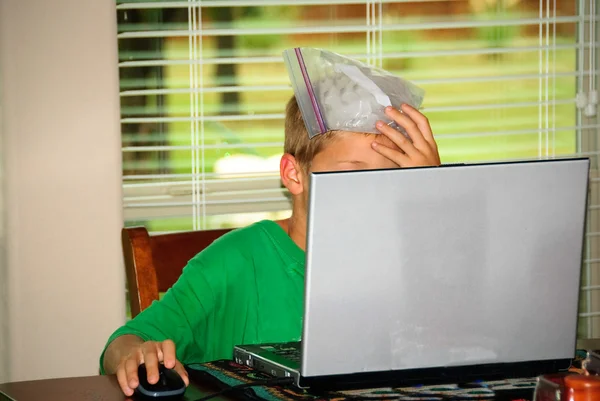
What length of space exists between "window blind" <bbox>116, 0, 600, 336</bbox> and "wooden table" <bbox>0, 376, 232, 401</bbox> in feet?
3.93

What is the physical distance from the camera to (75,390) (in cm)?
116

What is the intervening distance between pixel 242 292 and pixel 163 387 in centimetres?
47

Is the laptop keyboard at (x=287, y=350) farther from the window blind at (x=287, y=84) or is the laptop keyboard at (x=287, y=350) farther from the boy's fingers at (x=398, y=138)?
the window blind at (x=287, y=84)

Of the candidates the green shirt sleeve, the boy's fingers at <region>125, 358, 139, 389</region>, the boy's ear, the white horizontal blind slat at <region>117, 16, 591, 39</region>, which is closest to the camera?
the boy's fingers at <region>125, 358, 139, 389</region>

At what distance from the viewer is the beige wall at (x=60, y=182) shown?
2264 millimetres

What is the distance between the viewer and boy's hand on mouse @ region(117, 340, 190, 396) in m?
1.11

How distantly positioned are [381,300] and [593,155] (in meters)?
1.77

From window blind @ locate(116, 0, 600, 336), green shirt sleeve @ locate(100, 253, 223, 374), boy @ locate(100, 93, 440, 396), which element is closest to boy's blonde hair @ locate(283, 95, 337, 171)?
boy @ locate(100, 93, 440, 396)

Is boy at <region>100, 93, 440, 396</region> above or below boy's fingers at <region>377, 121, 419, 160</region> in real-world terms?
below

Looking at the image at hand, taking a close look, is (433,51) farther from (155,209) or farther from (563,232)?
(563,232)

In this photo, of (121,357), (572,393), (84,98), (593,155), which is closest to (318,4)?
(84,98)

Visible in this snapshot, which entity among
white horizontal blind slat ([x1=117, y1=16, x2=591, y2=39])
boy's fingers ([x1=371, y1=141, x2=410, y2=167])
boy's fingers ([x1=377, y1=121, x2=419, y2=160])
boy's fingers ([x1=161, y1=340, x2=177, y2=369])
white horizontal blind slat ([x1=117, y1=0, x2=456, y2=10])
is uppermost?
white horizontal blind slat ([x1=117, y1=0, x2=456, y2=10])

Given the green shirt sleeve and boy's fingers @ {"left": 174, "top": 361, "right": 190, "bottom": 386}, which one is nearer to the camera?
boy's fingers @ {"left": 174, "top": 361, "right": 190, "bottom": 386}

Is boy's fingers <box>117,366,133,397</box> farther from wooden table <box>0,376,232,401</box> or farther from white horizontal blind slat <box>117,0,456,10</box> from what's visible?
white horizontal blind slat <box>117,0,456,10</box>
